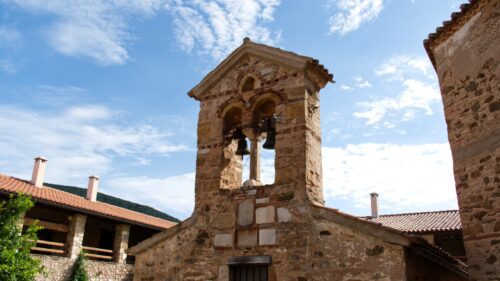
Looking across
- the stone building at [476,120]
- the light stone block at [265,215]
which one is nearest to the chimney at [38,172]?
the light stone block at [265,215]

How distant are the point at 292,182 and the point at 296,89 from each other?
4.61 feet

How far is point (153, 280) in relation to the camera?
656 cm

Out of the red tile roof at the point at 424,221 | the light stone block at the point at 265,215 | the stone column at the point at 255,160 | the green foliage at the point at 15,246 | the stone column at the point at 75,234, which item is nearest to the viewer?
the light stone block at the point at 265,215

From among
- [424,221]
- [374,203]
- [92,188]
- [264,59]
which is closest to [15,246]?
[264,59]

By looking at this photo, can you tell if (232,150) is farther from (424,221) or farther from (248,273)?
(424,221)

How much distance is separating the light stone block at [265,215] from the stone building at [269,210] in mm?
15

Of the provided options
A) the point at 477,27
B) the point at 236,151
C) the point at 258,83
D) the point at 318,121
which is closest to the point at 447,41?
the point at 477,27

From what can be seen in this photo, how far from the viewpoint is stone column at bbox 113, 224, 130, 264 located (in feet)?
52.0

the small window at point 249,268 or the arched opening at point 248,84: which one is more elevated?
the arched opening at point 248,84

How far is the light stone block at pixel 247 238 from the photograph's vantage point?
19.4ft

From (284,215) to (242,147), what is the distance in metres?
1.55

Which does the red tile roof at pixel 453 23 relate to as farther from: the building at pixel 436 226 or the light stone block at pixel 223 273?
the building at pixel 436 226

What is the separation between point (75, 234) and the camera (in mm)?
14508

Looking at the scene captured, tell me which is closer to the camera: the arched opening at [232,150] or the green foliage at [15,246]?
→ the arched opening at [232,150]
